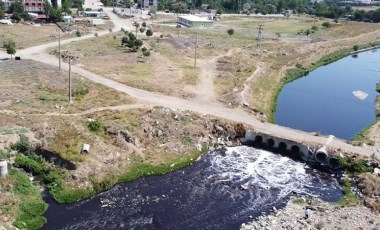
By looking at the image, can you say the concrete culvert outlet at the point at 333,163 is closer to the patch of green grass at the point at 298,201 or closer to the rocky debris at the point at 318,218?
the rocky debris at the point at 318,218

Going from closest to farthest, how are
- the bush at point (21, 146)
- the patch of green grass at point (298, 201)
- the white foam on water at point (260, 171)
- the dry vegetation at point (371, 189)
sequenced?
the dry vegetation at point (371, 189), the patch of green grass at point (298, 201), the white foam on water at point (260, 171), the bush at point (21, 146)

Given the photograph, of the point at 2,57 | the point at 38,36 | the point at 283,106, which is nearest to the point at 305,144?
the point at 283,106

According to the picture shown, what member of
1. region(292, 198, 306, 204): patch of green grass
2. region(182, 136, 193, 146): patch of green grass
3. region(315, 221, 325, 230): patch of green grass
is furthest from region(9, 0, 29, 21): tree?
region(315, 221, 325, 230): patch of green grass

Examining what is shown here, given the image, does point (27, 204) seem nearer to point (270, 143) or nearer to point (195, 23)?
point (270, 143)

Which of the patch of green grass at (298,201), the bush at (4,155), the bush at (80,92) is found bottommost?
the patch of green grass at (298,201)

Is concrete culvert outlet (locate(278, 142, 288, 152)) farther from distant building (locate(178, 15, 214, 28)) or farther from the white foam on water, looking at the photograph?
distant building (locate(178, 15, 214, 28))

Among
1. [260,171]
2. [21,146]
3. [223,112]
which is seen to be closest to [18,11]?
[223,112]

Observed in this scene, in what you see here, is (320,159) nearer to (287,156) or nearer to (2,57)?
(287,156)

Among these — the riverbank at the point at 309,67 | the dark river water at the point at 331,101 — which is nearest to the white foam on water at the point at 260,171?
the riverbank at the point at 309,67
